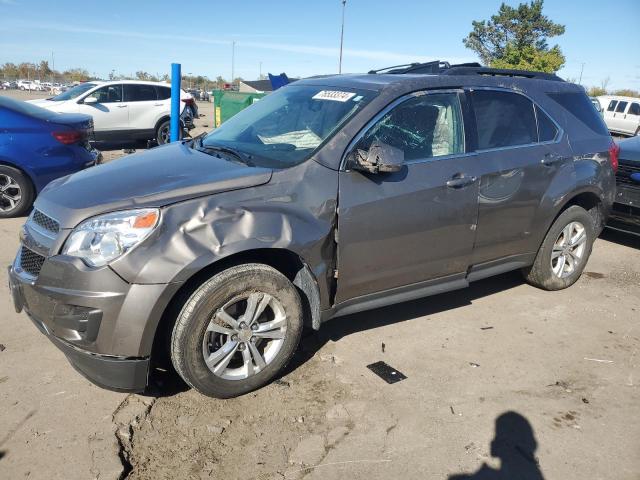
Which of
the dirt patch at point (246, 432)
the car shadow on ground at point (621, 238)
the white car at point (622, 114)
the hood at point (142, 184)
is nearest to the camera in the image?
the dirt patch at point (246, 432)

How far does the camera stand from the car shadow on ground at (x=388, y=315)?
12.3 ft

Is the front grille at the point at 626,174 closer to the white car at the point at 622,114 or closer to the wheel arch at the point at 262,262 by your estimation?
the wheel arch at the point at 262,262

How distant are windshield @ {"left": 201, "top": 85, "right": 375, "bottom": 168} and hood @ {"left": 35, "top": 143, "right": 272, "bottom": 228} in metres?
0.27

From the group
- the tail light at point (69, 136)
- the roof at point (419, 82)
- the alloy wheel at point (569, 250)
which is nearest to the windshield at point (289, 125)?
the roof at point (419, 82)

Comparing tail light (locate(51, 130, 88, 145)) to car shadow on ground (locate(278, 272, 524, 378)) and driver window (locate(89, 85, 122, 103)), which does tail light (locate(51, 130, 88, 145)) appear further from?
driver window (locate(89, 85, 122, 103))

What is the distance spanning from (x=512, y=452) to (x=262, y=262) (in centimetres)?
169

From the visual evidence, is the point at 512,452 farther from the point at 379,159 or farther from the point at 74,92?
the point at 74,92

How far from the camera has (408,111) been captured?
359cm

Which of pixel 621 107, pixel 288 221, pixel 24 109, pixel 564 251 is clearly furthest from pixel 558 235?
pixel 621 107

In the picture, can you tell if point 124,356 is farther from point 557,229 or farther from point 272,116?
point 557,229

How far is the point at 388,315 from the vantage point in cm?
429

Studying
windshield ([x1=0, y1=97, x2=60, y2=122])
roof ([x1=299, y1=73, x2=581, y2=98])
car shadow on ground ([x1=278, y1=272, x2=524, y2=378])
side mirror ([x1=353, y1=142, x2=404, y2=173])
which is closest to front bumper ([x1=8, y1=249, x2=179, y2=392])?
car shadow on ground ([x1=278, y1=272, x2=524, y2=378])

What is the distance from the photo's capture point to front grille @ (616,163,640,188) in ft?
20.7

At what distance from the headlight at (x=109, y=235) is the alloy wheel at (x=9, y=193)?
4.42 metres
